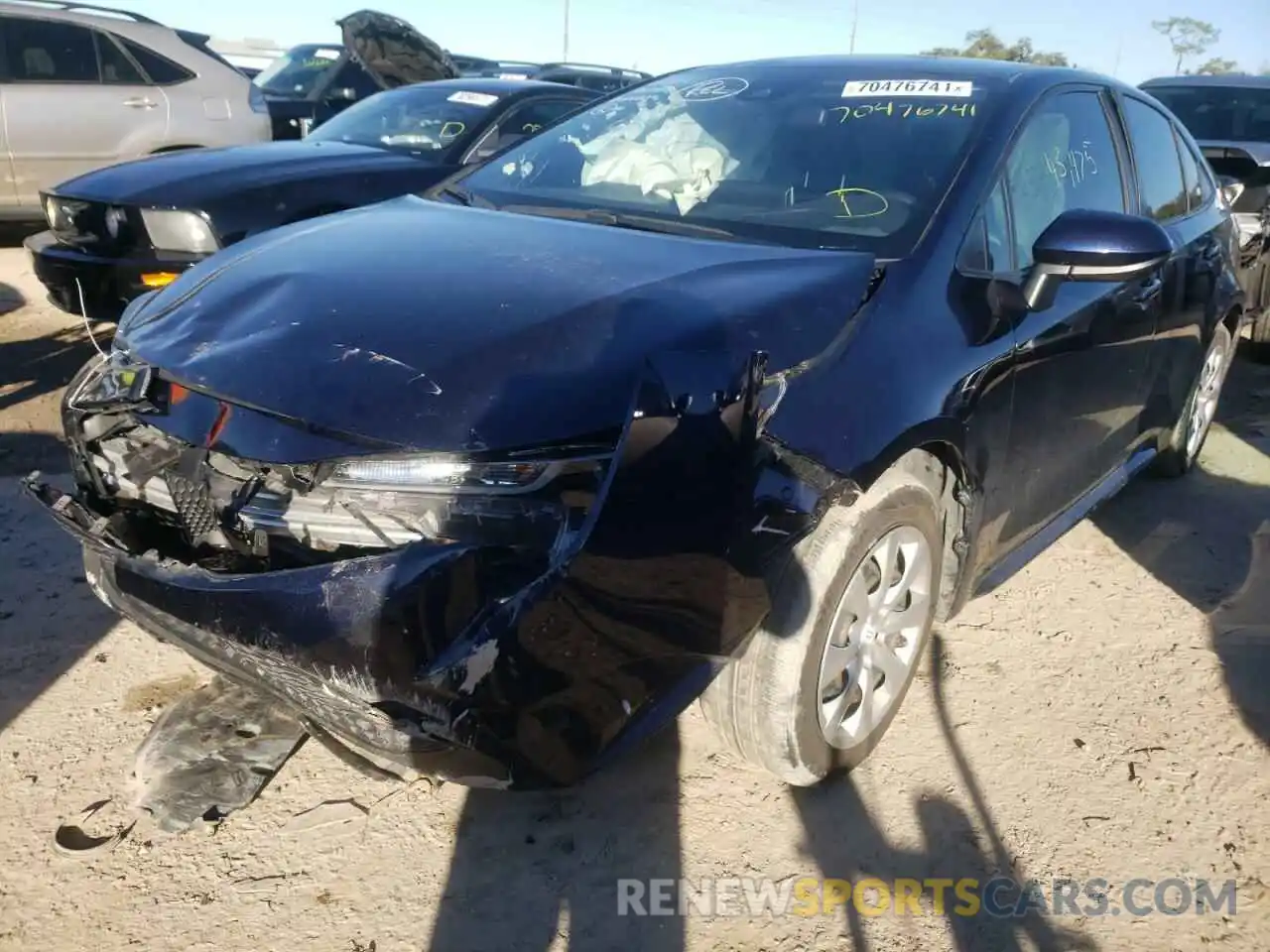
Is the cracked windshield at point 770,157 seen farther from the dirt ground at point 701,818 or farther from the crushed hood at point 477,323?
the dirt ground at point 701,818

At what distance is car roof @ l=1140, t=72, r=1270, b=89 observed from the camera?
8.57 meters

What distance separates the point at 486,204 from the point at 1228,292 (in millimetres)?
3139

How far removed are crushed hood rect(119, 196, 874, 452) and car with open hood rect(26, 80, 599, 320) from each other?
2246 millimetres

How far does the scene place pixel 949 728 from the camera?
278cm

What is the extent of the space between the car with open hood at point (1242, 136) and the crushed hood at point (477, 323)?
4.88 meters

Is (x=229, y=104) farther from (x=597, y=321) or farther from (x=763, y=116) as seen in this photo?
(x=597, y=321)

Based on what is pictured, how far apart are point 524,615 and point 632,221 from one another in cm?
144

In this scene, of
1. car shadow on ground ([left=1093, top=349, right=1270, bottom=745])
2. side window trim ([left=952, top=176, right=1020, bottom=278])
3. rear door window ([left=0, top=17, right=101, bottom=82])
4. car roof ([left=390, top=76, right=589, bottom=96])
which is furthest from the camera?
rear door window ([left=0, top=17, right=101, bottom=82])

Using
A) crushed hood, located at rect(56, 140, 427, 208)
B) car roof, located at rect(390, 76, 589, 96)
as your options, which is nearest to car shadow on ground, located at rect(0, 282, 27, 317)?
crushed hood, located at rect(56, 140, 427, 208)

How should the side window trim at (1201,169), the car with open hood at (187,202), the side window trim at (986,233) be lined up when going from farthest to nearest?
the car with open hood at (187,202) → the side window trim at (1201,169) → the side window trim at (986,233)

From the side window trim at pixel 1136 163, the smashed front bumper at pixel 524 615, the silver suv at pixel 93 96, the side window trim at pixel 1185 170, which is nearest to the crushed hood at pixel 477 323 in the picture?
the smashed front bumper at pixel 524 615

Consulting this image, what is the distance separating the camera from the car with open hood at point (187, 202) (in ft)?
15.0

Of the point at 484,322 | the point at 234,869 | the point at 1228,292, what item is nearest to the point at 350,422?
the point at 484,322

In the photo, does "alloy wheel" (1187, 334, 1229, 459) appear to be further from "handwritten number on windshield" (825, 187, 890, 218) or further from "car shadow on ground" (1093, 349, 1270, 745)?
"handwritten number on windshield" (825, 187, 890, 218)
